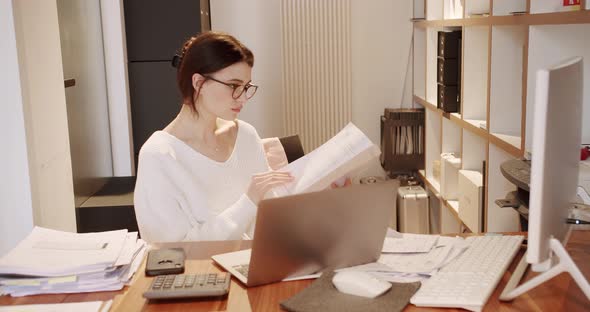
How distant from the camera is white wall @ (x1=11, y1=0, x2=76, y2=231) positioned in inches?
108

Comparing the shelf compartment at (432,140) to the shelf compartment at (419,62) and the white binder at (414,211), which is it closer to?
the white binder at (414,211)

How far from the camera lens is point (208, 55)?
2328 mm

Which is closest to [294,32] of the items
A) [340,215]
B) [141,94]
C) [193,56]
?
[141,94]

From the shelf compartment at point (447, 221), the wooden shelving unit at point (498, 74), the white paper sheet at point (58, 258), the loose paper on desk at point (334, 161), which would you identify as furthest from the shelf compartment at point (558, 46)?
the white paper sheet at point (58, 258)

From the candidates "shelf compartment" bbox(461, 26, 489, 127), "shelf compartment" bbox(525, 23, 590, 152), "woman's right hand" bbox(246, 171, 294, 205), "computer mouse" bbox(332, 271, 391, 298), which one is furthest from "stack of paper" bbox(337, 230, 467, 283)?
"shelf compartment" bbox(461, 26, 489, 127)

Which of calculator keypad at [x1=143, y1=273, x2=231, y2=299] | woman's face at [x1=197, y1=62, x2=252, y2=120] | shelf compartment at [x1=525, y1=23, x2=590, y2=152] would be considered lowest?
calculator keypad at [x1=143, y1=273, x2=231, y2=299]

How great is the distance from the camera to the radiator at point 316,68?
4711 mm

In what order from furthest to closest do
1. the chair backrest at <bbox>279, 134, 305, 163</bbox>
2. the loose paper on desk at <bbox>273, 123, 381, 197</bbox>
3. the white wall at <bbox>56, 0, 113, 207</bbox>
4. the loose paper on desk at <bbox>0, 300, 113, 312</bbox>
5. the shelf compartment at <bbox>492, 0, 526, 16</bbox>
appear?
1. the white wall at <bbox>56, 0, 113, 207</bbox>
2. the chair backrest at <bbox>279, 134, 305, 163</bbox>
3. the shelf compartment at <bbox>492, 0, 526, 16</bbox>
4. the loose paper on desk at <bbox>273, 123, 381, 197</bbox>
5. the loose paper on desk at <bbox>0, 300, 113, 312</bbox>

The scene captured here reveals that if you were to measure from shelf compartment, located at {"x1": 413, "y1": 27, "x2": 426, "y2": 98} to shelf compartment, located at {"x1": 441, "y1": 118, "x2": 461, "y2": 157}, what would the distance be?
684 mm

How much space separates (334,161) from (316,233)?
476 mm

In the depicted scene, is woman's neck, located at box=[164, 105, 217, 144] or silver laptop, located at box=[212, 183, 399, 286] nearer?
silver laptop, located at box=[212, 183, 399, 286]

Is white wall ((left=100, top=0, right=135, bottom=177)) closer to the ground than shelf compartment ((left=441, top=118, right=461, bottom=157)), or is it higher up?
higher up

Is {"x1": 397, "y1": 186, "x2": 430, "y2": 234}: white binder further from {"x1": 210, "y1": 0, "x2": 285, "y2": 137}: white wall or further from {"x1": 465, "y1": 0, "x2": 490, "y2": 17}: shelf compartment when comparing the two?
{"x1": 465, "y1": 0, "x2": 490, "y2": 17}: shelf compartment

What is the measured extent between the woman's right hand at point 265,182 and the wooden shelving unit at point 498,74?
963 mm
